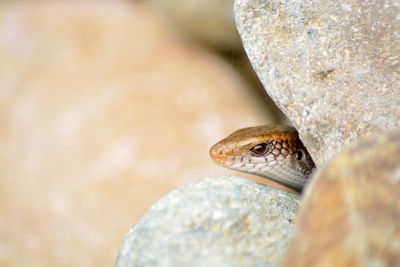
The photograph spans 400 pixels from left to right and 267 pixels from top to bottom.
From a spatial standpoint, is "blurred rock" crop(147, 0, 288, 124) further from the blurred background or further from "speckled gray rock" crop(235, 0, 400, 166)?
"speckled gray rock" crop(235, 0, 400, 166)

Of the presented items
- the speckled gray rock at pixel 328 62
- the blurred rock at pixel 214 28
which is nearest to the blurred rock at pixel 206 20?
the blurred rock at pixel 214 28

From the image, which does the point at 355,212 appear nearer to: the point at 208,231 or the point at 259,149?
the point at 208,231

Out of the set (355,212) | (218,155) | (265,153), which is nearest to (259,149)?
(265,153)

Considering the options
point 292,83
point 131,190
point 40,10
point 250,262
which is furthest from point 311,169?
point 40,10

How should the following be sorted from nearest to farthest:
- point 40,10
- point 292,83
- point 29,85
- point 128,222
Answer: point 292,83 → point 128,222 → point 29,85 → point 40,10

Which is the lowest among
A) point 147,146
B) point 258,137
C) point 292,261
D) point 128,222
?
point 128,222

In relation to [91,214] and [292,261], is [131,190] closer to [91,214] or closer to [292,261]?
[91,214]


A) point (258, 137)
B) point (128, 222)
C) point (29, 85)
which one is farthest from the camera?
point (29, 85)
